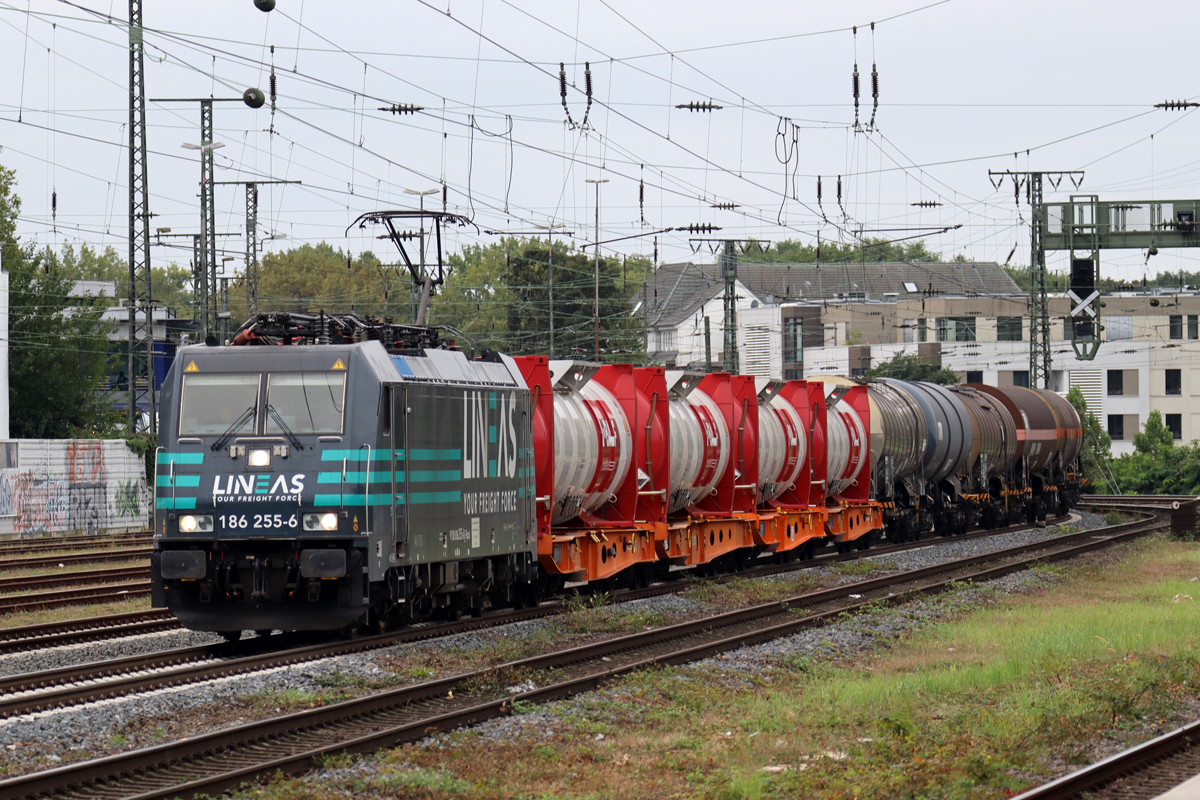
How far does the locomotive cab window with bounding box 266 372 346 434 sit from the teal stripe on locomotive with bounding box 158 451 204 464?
84cm

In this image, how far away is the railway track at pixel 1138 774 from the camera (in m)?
9.95

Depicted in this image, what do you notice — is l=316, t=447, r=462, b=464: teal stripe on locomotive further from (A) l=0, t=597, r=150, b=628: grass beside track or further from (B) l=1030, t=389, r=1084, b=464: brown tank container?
(B) l=1030, t=389, r=1084, b=464: brown tank container

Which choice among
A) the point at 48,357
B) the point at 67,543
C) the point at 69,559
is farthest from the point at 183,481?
the point at 48,357

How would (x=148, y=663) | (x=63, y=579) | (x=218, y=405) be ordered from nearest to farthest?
(x=148, y=663)
(x=218, y=405)
(x=63, y=579)

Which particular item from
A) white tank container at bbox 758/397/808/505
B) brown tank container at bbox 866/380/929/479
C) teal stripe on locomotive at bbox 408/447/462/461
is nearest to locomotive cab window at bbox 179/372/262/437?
teal stripe on locomotive at bbox 408/447/462/461

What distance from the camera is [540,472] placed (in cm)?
2131

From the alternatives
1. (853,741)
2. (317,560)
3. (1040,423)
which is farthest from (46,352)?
(853,741)

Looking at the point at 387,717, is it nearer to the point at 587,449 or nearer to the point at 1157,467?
the point at 587,449

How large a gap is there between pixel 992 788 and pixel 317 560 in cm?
814

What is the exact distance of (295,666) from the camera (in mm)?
15445

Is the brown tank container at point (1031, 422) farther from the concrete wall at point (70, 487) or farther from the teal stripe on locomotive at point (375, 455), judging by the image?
the teal stripe on locomotive at point (375, 455)

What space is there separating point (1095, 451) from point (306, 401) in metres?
54.7

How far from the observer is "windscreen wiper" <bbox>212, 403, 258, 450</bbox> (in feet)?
53.7

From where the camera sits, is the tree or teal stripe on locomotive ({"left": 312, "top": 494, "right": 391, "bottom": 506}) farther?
the tree
